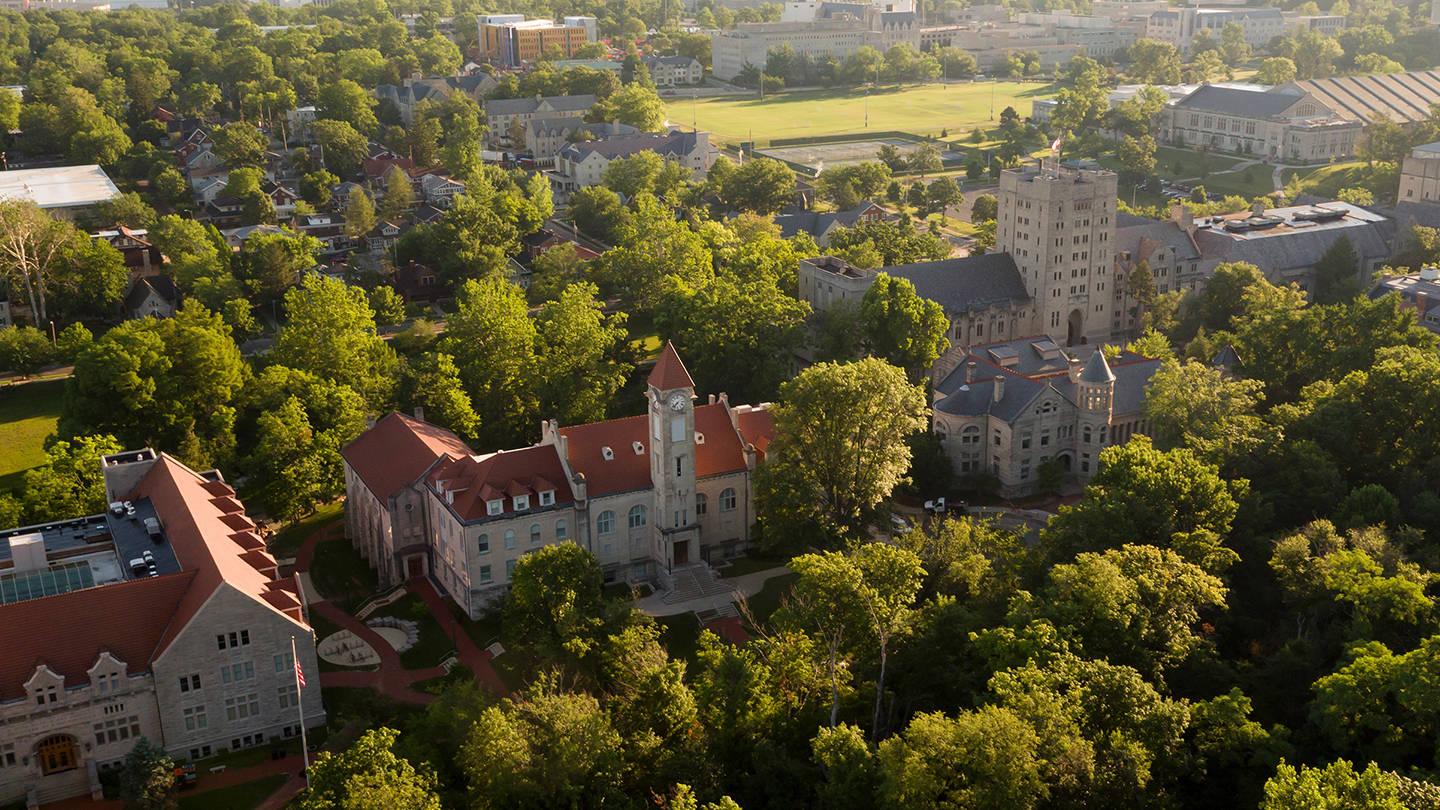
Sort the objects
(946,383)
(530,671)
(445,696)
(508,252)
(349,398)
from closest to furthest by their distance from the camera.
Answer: (445,696) < (530,671) < (349,398) < (946,383) < (508,252)

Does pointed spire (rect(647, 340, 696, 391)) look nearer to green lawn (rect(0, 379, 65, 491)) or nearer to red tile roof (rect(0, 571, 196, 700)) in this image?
red tile roof (rect(0, 571, 196, 700))

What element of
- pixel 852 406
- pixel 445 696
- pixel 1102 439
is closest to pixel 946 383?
pixel 1102 439

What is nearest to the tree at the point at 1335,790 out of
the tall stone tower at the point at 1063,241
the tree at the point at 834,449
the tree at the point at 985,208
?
the tree at the point at 834,449

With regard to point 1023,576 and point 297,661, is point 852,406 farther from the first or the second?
point 297,661

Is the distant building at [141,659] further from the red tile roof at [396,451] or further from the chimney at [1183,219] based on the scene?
the chimney at [1183,219]

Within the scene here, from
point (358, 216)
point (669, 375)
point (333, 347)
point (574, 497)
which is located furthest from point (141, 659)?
point (358, 216)

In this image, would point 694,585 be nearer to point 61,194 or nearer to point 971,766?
point 971,766
